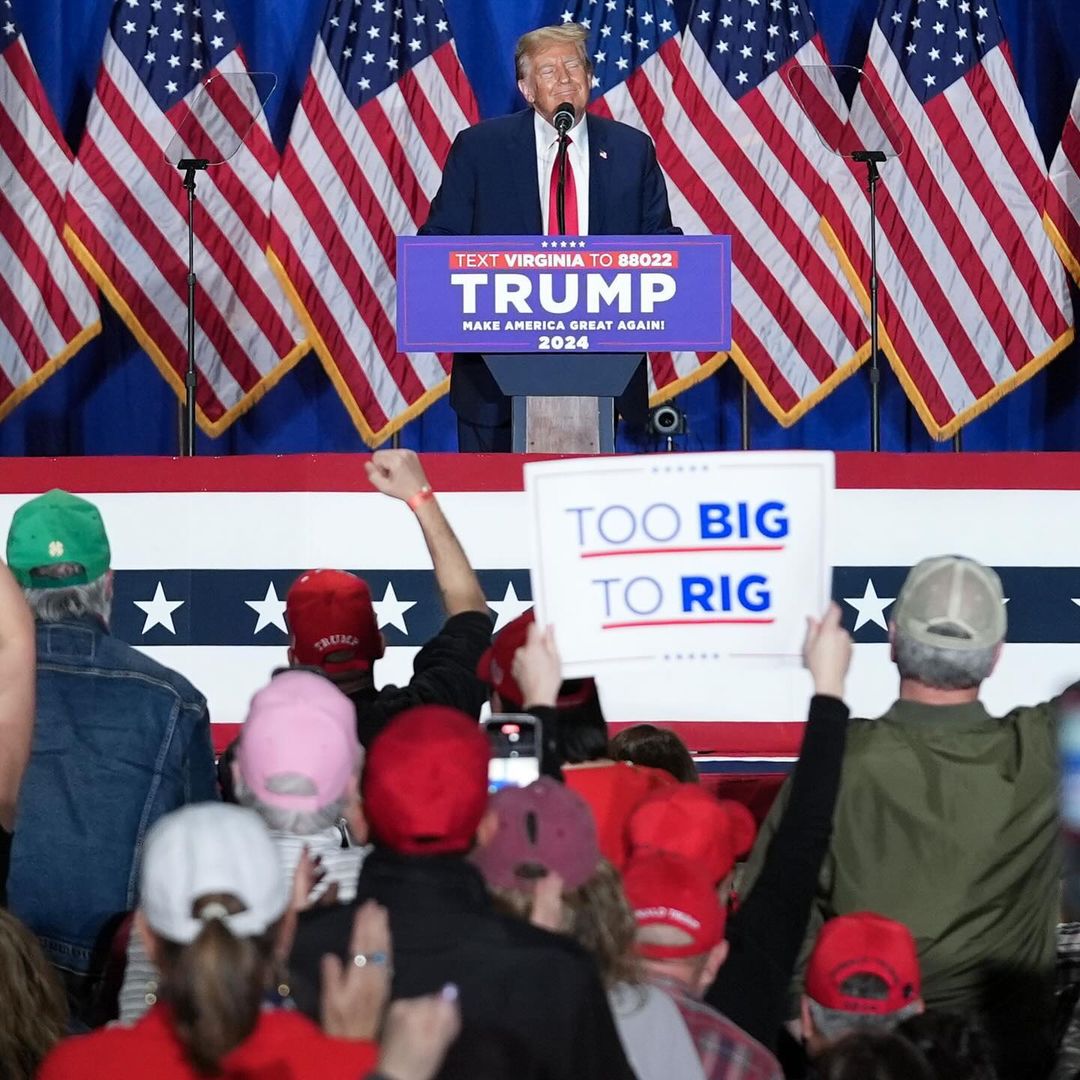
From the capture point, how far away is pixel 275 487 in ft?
14.8

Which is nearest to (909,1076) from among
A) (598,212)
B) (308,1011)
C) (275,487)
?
(308,1011)

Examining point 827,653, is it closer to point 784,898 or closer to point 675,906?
point 784,898

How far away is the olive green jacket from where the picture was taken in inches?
103

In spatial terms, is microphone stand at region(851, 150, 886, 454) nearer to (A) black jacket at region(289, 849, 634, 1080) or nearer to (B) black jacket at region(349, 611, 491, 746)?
(B) black jacket at region(349, 611, 491, 746)

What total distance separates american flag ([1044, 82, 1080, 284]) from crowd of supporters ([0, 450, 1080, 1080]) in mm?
5420

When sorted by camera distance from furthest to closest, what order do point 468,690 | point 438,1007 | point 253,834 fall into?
point 468,690 → point 253,834 → point 438,1007

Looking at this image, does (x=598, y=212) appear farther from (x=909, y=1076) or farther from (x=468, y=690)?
(x=909, y=1076)

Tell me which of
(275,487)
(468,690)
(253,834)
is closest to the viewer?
(253,834)

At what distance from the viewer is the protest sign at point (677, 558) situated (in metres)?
2.56

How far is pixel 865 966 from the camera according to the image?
7.48ft

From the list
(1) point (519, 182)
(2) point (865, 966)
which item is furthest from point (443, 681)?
(1) point (519, 182)

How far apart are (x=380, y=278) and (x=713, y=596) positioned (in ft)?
19.2

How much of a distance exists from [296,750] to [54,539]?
0.83m

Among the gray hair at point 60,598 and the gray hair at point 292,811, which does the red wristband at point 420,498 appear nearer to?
the gray hair at point 60,598
